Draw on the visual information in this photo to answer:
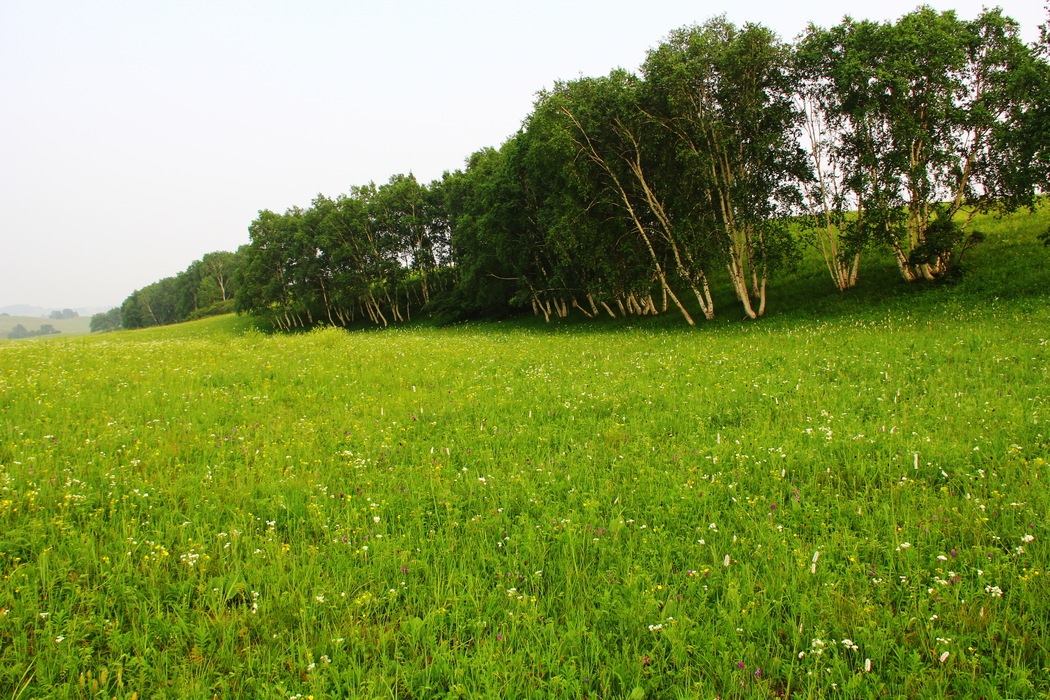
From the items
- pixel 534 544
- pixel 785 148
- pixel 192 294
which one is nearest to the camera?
pixel 534 544

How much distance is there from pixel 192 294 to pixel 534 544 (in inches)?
5933

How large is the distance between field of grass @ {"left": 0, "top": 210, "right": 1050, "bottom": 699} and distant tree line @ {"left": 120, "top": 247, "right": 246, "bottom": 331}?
104m

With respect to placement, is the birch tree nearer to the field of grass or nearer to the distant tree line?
the field of grass

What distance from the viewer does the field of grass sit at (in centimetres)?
331

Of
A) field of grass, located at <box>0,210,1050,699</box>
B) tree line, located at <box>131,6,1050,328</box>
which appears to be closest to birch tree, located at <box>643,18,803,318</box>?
tree line, located at <box>131,6,1050,328</box>

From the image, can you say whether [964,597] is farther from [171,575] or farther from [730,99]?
[730,99]

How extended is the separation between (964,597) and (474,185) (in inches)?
1791

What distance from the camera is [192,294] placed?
127 meters

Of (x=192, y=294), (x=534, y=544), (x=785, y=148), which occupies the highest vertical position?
(x=192, y=294)

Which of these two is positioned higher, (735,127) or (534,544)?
(735,127)

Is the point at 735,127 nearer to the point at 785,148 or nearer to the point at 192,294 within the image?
the point at 785,148

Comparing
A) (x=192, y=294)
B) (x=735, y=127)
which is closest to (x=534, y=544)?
(x=735, y=127)

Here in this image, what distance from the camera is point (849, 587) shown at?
399 centimetres

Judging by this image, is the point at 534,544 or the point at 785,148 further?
the point at 785,148
